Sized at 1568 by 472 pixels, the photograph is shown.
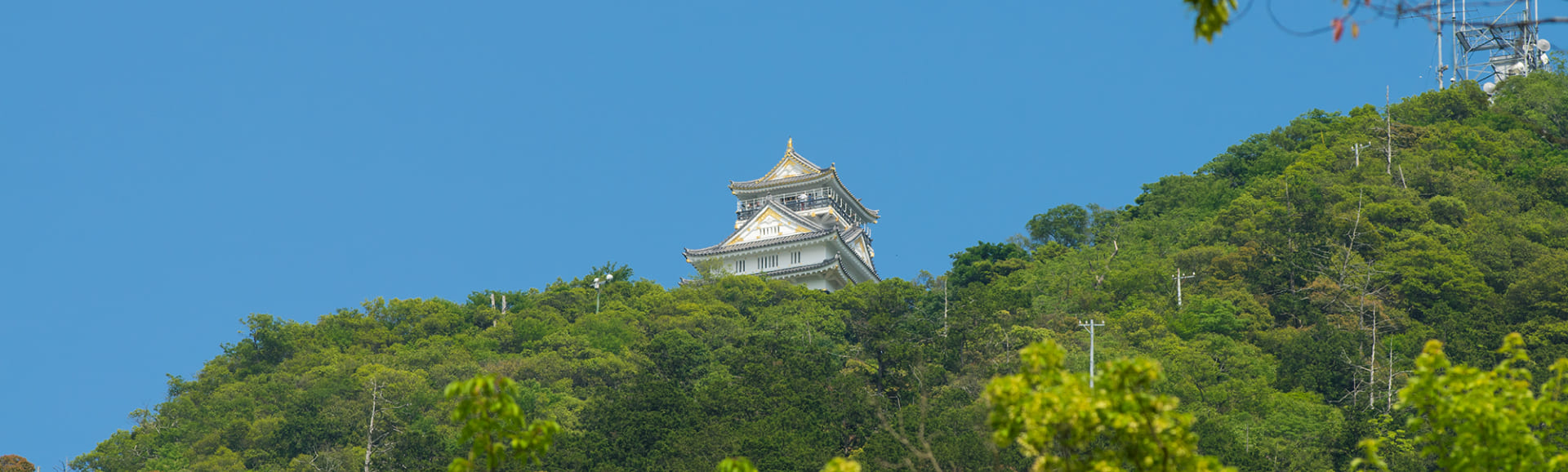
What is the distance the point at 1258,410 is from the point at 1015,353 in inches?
243

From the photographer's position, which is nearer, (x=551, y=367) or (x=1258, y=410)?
(x=1258, y=410)

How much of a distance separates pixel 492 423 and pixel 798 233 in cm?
5483

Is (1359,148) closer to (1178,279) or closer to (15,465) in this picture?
(1178,279)

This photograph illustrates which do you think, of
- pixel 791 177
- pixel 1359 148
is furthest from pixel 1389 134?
pixel 791 177

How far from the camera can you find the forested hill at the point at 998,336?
107 ft

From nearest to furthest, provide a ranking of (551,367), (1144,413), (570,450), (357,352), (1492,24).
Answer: (1492,24) < (1144,413) < (570,450) < (551,367) < (357,352)

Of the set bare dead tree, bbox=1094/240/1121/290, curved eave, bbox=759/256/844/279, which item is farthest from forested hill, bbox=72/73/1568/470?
curved eave, bbox=759/256/844/279

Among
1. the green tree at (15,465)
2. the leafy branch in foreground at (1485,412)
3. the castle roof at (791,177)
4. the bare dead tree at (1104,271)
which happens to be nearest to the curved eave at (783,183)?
the castle roof at (791,177)

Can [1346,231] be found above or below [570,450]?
above

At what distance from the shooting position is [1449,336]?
36.8m

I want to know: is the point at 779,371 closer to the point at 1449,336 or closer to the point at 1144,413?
the point at 1449,336

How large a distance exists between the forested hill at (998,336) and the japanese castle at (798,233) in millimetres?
6415

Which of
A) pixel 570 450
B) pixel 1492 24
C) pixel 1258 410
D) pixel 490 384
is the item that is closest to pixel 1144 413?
pixel 1492 24

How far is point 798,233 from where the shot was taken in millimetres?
62969
